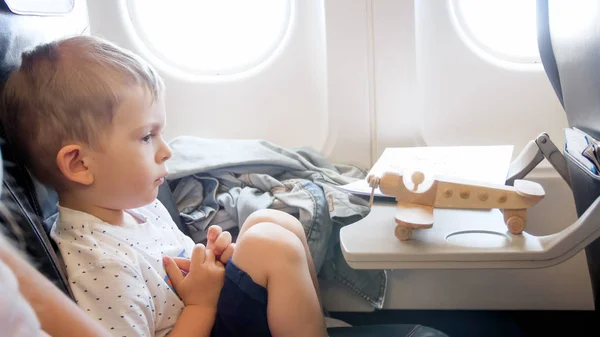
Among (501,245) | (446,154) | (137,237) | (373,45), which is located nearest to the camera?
(501,245)

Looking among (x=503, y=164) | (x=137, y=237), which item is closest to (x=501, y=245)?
(x=503, y=164)

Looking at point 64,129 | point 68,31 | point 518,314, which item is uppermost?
point 68,31

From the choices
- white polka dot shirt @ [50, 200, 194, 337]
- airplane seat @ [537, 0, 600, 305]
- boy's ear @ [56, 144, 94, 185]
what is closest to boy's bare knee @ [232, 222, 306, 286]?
white polka dot shirt @ [50, 200, 194, 337]

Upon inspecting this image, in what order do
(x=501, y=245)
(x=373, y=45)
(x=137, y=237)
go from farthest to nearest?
1. (x=373, y=45)
2. (x=137, y=237)
3. (x=501, y=245)

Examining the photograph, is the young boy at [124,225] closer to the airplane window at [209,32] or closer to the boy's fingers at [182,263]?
the boy's fingers at [182,263]

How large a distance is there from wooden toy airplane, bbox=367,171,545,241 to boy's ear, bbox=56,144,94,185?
0.40m

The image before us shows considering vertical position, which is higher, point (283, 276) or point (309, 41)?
point (309, 41)

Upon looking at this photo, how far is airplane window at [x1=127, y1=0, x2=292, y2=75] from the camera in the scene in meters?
1.44

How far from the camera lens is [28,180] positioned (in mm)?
756

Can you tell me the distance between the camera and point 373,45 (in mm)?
1302

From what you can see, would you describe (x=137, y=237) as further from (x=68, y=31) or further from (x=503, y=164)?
(x=503, y=164)

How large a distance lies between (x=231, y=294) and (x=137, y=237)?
17 centimetres

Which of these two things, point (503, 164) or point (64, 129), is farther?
point (503, 164)

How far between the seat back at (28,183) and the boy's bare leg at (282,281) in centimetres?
26
